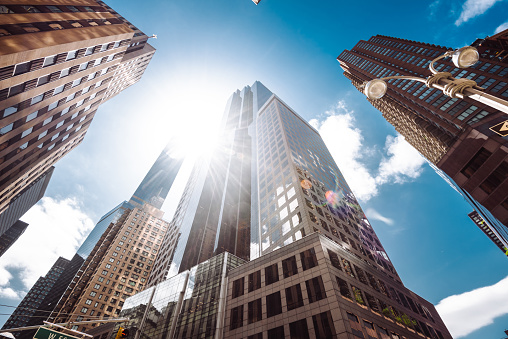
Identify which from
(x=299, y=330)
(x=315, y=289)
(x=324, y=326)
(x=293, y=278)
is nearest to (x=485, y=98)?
(x=324, y=326)

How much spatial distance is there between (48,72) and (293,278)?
40.6 m

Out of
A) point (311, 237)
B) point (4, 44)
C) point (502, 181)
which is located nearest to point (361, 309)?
point (311, 237)

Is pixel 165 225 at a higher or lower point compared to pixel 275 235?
higher

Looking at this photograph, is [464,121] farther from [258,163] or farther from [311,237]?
[258,163]

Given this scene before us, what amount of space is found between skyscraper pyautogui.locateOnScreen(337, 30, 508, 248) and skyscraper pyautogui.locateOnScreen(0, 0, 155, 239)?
37720 millimetres

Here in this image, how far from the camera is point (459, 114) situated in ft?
188

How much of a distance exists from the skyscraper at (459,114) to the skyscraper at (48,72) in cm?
3772

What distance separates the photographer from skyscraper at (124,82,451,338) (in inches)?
1185

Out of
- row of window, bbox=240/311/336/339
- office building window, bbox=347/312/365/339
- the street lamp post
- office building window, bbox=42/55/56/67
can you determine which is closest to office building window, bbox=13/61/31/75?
office building window, bbox=42/55/56/67

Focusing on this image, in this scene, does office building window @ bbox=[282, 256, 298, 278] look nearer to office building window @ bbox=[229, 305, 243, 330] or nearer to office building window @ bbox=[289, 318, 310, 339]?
office building window @ bbox=[289, 318, 310, 339]

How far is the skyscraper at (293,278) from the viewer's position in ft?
98.7

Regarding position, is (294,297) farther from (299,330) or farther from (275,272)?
(275,272)

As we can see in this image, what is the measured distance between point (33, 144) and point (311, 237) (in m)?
44.4

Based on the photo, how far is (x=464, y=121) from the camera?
55094 millimetres
